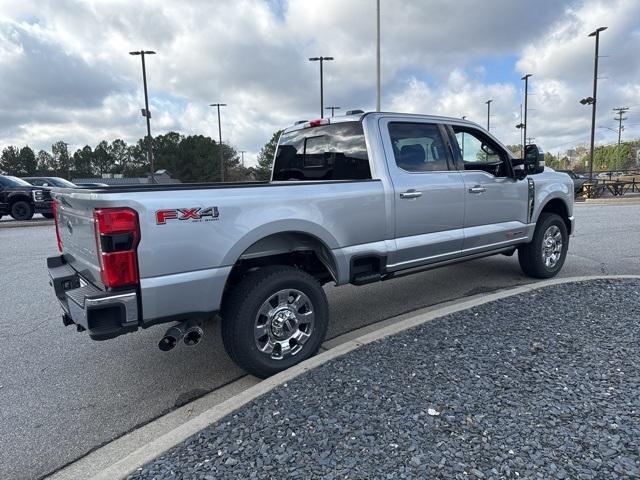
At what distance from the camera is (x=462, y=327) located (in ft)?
12.8

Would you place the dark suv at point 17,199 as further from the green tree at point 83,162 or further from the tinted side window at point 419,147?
the green tree at point 83,162

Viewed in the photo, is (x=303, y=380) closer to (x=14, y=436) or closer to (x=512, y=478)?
(x=512, y=478)

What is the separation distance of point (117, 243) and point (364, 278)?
82.2 inches

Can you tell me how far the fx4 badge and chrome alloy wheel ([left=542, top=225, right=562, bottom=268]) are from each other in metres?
4.45

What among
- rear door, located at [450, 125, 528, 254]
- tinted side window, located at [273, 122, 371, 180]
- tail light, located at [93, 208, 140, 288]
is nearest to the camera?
tail light, located at [93, 208, 140, 288]

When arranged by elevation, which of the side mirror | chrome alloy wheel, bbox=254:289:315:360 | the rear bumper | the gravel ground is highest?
the side mirror

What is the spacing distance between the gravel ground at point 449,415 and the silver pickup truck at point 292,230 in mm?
644

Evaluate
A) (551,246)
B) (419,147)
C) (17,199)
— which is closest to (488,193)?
(419,147)

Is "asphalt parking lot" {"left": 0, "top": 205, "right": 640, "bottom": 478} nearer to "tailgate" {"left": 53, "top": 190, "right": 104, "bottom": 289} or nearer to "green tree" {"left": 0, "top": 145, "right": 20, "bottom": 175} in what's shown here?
"tailgate" {"left": 53, "top": 190, "right": 104, "bottom": 289}

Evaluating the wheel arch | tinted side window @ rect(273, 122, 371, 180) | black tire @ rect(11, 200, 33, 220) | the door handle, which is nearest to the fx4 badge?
tinted side window @ rect(273, 122, 371, 180)

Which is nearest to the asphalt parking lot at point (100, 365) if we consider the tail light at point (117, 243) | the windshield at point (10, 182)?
the tail light at point (117, 243)

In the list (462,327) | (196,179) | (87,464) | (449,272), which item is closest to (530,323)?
(462,327)

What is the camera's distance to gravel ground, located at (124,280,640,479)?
224 cm

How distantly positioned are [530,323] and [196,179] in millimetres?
69502
